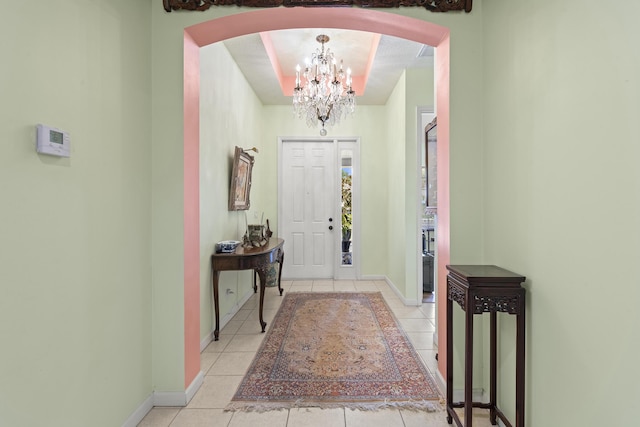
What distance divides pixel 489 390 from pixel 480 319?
437 millimetres

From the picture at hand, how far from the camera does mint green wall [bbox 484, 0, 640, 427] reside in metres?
1.09

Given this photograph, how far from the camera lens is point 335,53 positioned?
14.0 ft

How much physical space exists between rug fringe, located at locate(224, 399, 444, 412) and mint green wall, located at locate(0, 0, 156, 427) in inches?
24.9

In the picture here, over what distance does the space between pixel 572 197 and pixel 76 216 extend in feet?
7.15

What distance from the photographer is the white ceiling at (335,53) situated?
11.5ft

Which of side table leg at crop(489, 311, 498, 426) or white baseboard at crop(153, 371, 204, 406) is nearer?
side table leg at crop(489, 311, 498, 426)

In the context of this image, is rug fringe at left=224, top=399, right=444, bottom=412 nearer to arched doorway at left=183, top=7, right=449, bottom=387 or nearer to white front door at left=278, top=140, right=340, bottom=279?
arched doorway at left=183, top=7, right=449, bottom=387

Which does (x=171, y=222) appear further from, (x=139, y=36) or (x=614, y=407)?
(x=614, y=407)

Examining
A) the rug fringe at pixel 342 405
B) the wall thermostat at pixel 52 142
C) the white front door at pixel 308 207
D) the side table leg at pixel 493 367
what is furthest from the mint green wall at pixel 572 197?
the white front door at pixel 308 207

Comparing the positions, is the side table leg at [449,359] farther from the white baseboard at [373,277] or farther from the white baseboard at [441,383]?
the white baseboard at [373,277]

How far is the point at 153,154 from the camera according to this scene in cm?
209

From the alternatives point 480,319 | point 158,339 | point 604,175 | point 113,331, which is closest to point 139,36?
point 113,331

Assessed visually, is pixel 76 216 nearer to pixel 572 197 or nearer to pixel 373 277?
pixel 572 197

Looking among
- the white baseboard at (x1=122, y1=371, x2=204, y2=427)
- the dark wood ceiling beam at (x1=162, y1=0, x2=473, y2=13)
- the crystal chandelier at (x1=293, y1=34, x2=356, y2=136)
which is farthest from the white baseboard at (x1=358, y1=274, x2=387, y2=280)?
the dark wood ceiling beam at (x1=162, y1=0, x2=473, y2=13)
